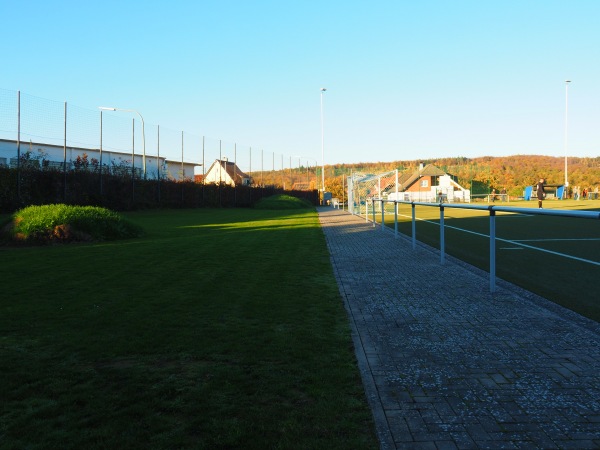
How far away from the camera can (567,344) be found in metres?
3.96

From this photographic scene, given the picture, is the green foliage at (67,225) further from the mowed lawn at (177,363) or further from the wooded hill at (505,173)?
the wooded hill at (505,173)

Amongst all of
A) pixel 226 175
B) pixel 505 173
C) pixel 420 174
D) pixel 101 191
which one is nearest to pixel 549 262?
pixel 101 191

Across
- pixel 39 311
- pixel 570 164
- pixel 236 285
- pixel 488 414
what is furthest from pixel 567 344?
pixel 570 164

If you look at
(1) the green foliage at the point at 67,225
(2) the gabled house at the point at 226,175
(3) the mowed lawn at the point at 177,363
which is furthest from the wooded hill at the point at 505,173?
(3) the mowed lawn at the point at 177,363

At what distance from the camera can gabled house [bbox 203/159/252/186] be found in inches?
1516

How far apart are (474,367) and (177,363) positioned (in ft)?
6.76

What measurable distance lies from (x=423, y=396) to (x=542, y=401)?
66 cm

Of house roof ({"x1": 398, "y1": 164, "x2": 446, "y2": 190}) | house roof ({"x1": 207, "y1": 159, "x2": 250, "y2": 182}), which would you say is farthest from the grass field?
house roof ({"x1": 398, "y1": 164, "x2": 446, "y2": 190})

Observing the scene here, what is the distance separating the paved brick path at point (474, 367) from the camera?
8.29ft

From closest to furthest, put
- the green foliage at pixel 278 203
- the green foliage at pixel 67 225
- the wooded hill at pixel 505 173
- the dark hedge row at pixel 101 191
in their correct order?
the green foliage at pixel 67 225 < the dark hedge row at pixel 101 191 < the green foliage at pixel 278 203 < the wooded hill at pixel 505 173

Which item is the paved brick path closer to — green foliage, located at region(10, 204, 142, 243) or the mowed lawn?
the mowed lawn

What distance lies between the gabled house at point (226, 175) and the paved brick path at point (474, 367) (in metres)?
Answer: 32.4

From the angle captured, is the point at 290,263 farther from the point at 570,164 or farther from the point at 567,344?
the point at 570,164

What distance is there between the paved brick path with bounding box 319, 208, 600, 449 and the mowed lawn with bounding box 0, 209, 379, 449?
0.22 meters
